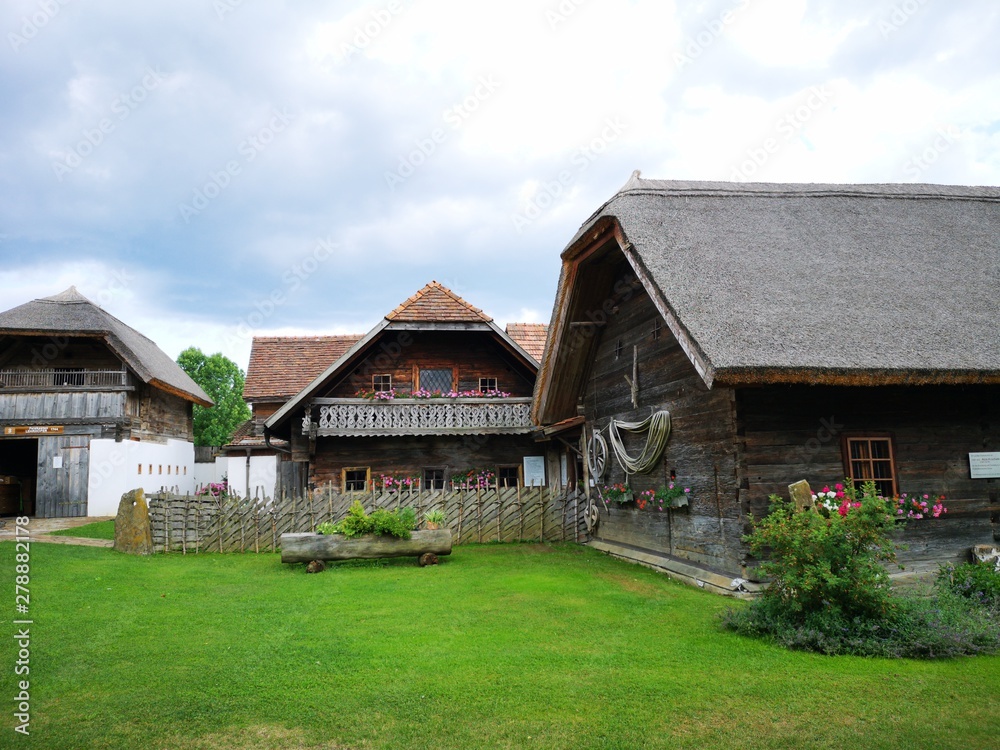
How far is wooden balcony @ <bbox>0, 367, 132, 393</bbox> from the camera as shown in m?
24.3

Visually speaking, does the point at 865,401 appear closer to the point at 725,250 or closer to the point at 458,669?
the point at 725,250

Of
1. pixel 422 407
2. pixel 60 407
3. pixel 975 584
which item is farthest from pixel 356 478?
pixel 975 584

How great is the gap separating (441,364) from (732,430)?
12.4 metres

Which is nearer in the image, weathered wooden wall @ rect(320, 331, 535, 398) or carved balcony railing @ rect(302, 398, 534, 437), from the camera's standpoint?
carved balcony railing @ rect(302, 398, 534, 437)

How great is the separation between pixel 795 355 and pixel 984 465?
4253 millimetres

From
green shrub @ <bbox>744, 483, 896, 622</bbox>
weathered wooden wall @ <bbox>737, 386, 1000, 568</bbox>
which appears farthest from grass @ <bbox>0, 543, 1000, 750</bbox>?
weathered wooden wall @ <bbox>737, 386, 1000, 568</bbox>

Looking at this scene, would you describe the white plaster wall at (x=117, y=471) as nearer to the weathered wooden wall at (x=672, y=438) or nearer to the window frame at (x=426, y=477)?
the window frame at (x=426, y=477)

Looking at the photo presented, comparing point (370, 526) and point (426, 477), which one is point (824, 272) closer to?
point (370, 526)

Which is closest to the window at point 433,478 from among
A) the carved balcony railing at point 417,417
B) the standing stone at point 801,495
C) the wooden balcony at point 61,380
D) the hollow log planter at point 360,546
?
the carved balcony railing at point 417,417

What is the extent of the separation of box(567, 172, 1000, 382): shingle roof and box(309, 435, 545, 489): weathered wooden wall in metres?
9.11

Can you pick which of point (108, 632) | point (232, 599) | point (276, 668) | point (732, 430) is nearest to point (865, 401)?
point (732, 430)

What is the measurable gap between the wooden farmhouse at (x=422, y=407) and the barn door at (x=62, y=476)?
8472 millimetres

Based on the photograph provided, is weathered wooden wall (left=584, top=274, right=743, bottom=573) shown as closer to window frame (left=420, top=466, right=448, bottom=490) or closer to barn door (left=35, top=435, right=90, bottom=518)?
window frame (left=420, top=466, right=448, bottom=490)

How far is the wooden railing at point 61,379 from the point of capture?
2442 cm
